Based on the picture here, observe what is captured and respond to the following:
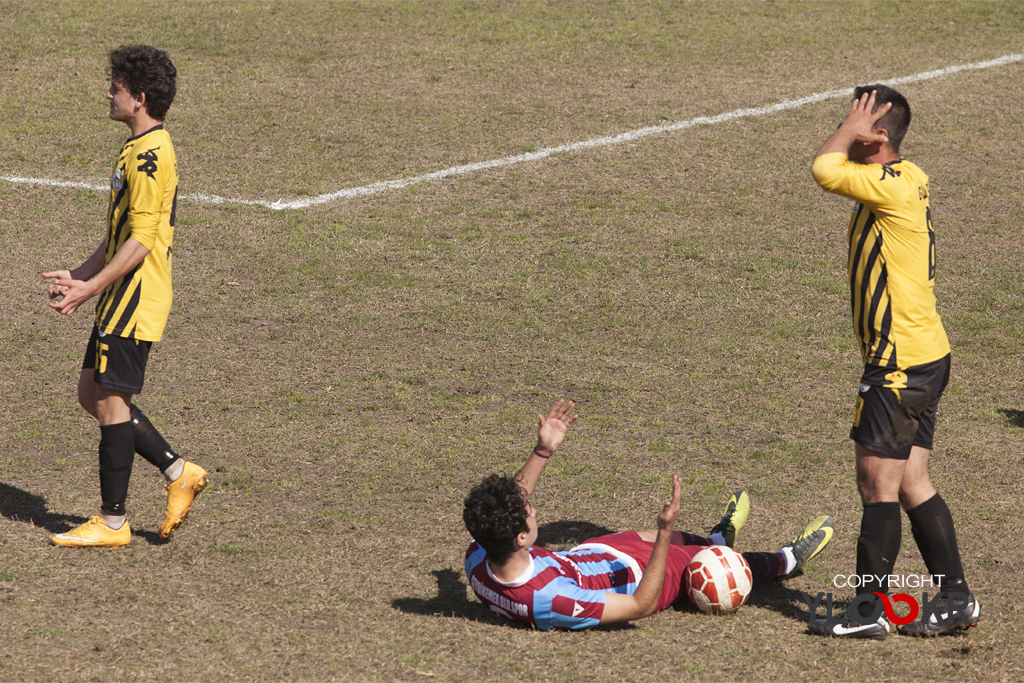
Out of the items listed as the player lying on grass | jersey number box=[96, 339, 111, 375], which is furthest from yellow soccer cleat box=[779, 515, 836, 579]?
jersey number box=[96, 339, 111, 375]

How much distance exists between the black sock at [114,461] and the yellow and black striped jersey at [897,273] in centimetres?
387

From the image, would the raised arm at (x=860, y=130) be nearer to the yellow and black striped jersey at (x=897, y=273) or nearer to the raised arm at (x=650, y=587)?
the yellow and black striped jersey at (x=897, y=273)

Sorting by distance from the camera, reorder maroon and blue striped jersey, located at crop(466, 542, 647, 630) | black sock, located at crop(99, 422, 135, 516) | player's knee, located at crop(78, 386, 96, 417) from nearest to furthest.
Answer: maroon and blue striped jersey, located at crop(466, 542, 647, 630) → black sock, located at crop(99, 422, 135, 516) → player's knee, located at crop(78, 386, 96, 417)

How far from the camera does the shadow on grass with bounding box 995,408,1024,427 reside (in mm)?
8164

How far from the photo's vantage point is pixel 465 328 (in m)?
9.91

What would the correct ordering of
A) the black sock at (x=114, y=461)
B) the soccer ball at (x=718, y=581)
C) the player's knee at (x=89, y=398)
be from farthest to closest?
the player's knee at (x=89, y=398) < the black sock at (x=114, y=461) < the soccer ball at (x=718, y=581)

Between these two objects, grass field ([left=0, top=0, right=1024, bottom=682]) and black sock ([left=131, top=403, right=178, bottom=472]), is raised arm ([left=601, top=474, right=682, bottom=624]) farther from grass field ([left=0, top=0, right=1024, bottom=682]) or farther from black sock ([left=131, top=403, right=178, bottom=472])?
black sock ([left=131, top=403, right=178, bottom=472])

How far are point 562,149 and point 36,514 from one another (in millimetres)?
9181

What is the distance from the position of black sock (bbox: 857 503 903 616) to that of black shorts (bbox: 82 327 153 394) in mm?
3796

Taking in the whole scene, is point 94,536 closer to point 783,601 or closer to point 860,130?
point 783,601

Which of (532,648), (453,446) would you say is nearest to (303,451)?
(453,446)

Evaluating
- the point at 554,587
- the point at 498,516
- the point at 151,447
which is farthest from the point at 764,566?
the point at 151,447

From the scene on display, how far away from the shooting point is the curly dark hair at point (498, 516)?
5.11 metres

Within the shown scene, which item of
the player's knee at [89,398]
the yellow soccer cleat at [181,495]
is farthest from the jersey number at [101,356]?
the yellow soccer cleat at [181,495]
